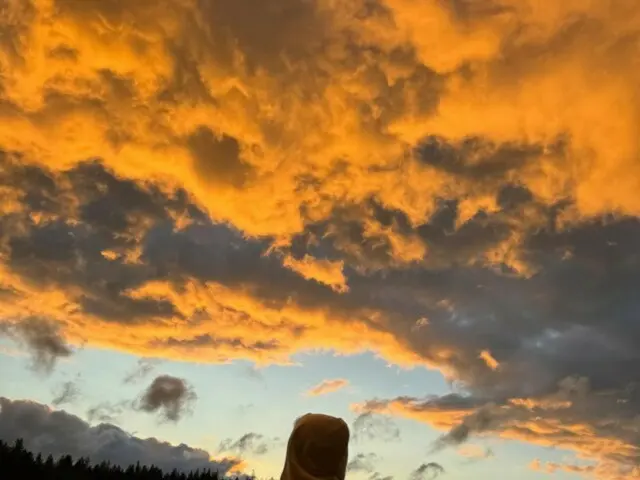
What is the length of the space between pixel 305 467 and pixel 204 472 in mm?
30267

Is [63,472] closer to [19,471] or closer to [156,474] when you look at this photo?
[19,471]

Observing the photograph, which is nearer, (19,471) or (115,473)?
(19,471)

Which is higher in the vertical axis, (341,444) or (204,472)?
(204,472)

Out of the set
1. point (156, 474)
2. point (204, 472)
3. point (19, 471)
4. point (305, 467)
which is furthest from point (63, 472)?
point (305, 467)

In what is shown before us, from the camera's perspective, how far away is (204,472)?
3719cm

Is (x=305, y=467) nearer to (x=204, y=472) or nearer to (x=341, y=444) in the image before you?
(x=341, y=444)

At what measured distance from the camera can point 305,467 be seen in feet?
30.2

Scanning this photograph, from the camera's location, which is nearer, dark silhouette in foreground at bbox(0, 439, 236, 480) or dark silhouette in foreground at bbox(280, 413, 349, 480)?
dark silhouette in foreground at bbox(280, 413, 349, 480)

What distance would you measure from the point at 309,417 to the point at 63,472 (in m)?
24.0

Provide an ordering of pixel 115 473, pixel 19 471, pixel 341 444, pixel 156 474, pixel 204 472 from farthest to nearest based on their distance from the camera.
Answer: pixel 204 472, pixel 156 474, pixel 115 473, pixel 19 471, pixel 341 444

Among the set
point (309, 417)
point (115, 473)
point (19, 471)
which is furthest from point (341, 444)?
point (115, 473)

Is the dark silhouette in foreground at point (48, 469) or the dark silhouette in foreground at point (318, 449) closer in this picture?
the dark silhouette in foreground at point (318, 449)

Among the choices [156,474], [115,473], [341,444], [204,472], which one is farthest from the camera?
[204,472]

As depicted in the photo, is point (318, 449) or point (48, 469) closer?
point (318, 449)
